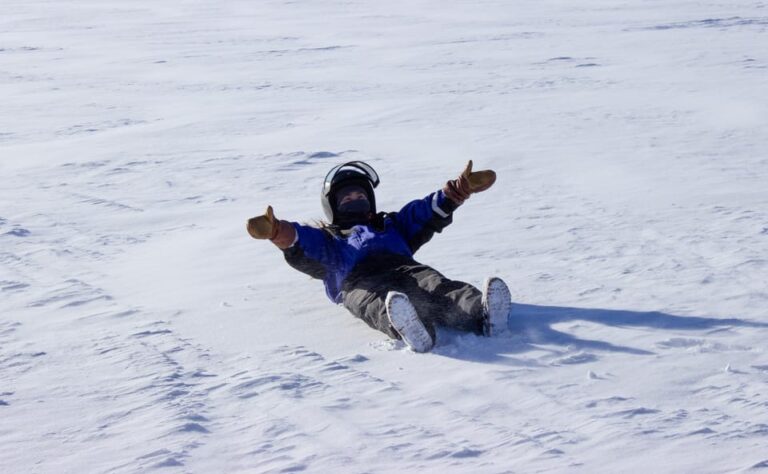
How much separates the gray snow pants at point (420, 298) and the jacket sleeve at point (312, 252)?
170 millimetres

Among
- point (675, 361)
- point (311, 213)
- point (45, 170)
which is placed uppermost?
point (45, 170)

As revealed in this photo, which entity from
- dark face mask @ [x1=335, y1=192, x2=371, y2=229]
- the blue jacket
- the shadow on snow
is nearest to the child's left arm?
the blue jacket

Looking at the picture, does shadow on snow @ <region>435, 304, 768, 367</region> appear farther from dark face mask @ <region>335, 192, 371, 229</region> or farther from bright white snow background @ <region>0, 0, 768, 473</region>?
dark face mask @ <region>335, 192, 371, 229</region>

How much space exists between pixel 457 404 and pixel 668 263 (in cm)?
222

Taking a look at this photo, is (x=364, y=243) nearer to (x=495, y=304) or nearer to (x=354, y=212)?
(x=354, y=212)

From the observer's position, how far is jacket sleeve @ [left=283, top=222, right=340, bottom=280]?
4.73 m

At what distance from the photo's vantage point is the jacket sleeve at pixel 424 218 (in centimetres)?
505

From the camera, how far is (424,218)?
5098mm

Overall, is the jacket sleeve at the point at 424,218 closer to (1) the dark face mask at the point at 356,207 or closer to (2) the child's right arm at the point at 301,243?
(1) the dark face mask at the point at 356,207

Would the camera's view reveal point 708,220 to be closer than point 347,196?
No

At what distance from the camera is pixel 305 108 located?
1178 cm

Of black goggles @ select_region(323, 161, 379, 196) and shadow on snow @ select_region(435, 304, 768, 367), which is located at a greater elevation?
black goggles @ select_region(323, 161, 379, 196)

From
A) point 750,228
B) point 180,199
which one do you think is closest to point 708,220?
point 750,228

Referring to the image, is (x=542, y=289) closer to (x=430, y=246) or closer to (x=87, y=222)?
(x=430, y=246)
